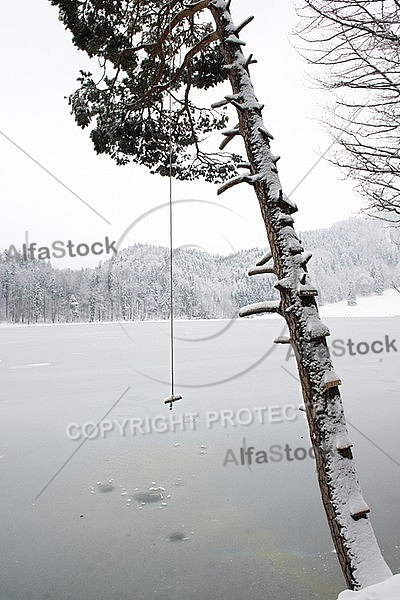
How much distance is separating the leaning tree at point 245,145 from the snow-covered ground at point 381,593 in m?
0.21

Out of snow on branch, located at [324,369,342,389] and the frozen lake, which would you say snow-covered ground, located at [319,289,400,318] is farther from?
snow on branch, located at [324,369,342,389]

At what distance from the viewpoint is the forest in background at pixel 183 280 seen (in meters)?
9.52

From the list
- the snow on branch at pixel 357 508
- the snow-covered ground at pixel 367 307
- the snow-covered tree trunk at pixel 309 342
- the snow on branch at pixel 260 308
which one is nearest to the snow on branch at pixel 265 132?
the snow-covered tree trunk at pixel 309 342

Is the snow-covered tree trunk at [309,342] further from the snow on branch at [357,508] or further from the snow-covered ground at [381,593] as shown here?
the snow-covered ground at [381,593]

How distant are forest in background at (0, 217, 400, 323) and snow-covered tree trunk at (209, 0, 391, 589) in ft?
0.90

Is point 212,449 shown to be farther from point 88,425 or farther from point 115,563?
point 115,563

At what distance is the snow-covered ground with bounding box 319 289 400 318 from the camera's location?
146 ft

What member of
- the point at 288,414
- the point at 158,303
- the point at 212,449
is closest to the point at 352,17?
the point at 212,449

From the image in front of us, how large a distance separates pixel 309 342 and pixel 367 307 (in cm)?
5105

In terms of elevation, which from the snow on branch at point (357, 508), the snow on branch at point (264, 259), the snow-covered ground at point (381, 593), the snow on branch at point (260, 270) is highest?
the snow on branch at point (264, 259)

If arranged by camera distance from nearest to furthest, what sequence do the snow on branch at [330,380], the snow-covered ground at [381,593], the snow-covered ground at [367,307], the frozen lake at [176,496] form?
the snow-covered ground at [381,593] < the snow on branch at [330,380] < the frozen lake at [176,496] < the snow-covered ground at [367,307]

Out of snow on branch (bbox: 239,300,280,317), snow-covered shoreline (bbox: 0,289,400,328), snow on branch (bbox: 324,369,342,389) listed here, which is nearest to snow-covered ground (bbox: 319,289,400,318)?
snow-covered shoreline (bbox: 0,289,400,328)

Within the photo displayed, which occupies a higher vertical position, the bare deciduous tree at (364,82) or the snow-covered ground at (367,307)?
the bare deciduous tree at (364,82)

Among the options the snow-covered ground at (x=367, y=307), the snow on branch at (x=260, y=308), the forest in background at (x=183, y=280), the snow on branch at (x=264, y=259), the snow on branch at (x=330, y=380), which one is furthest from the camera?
the snow-covered ground at (x=367, y=307)
